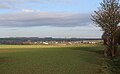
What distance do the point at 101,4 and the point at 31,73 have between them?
1099 inches

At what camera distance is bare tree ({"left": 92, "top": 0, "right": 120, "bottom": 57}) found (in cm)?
5172

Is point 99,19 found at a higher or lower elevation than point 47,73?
higher

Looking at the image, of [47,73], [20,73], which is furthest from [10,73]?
[47,73]

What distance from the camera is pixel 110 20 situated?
2034 inches

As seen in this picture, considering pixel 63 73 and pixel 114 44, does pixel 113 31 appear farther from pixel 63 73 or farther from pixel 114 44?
pixel 63 73

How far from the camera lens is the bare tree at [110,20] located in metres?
51.7

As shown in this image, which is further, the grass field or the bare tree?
the bare tree

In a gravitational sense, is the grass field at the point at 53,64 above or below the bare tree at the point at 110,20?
below

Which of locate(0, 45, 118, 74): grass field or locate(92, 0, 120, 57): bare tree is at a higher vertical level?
locate(92, 0, 120, 57): bare tree

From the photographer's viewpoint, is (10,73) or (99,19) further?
(99,19)

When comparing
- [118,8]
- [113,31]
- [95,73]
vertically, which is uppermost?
[118,8]

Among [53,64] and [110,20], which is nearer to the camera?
[53,64]

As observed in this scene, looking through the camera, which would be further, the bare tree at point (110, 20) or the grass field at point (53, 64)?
the bare tree at point (110, 20)

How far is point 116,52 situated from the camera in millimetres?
54531
